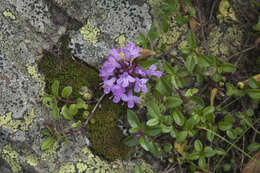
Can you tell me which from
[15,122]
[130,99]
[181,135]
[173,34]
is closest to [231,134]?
[181,135]

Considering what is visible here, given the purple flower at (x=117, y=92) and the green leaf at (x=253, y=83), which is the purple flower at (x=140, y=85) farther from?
the green leaf at (x=253, y=83)

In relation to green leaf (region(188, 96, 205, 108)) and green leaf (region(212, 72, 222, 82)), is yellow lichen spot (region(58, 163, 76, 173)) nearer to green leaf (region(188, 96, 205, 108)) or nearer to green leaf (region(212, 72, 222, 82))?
green leaf (region(188, 96, 205, 108))

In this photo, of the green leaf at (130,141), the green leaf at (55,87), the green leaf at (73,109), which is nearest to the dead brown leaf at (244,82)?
the green leaf at (130,141)

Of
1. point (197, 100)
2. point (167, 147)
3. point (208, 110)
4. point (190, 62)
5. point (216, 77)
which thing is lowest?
point (167, 147)

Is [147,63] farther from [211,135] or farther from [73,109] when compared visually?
[211,135]

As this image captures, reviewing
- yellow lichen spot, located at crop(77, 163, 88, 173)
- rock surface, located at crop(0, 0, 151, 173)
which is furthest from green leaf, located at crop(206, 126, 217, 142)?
yellow lichen spot, located at crop(77, 163, 88, 173)

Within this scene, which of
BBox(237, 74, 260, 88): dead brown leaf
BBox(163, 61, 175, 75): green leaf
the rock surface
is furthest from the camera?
BBox(237, 74, 260, 88): dead brown leaf
